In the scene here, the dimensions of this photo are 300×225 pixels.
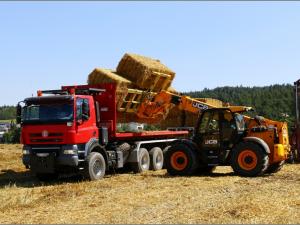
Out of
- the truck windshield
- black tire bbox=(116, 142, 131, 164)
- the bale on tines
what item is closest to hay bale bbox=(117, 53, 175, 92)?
the bale on tines

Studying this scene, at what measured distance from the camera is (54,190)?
499 inches

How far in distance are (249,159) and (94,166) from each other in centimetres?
476

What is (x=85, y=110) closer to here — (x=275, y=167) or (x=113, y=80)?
(x=113, y=80)

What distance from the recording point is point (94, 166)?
49.0 ft

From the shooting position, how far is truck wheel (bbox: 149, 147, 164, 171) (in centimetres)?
1823

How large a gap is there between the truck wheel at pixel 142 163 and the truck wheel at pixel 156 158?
0.23 metres

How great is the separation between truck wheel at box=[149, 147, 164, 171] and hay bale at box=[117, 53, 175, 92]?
7.66 feet

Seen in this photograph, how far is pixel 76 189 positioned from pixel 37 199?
141cm

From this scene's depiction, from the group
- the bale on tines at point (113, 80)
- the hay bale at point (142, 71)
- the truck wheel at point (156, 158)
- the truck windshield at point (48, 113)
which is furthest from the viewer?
the truck wheel at point (156, 158)

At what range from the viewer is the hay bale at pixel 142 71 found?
17062 mm

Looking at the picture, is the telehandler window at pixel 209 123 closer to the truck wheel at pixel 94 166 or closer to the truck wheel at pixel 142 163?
the truck wheel at pixel 142 163

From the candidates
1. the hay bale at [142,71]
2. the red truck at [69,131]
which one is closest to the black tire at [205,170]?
the red truck at [69,131]

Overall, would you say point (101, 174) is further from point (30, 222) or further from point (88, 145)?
point (30, 222)

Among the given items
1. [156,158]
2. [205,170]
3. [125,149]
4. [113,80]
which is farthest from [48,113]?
[205,170]
